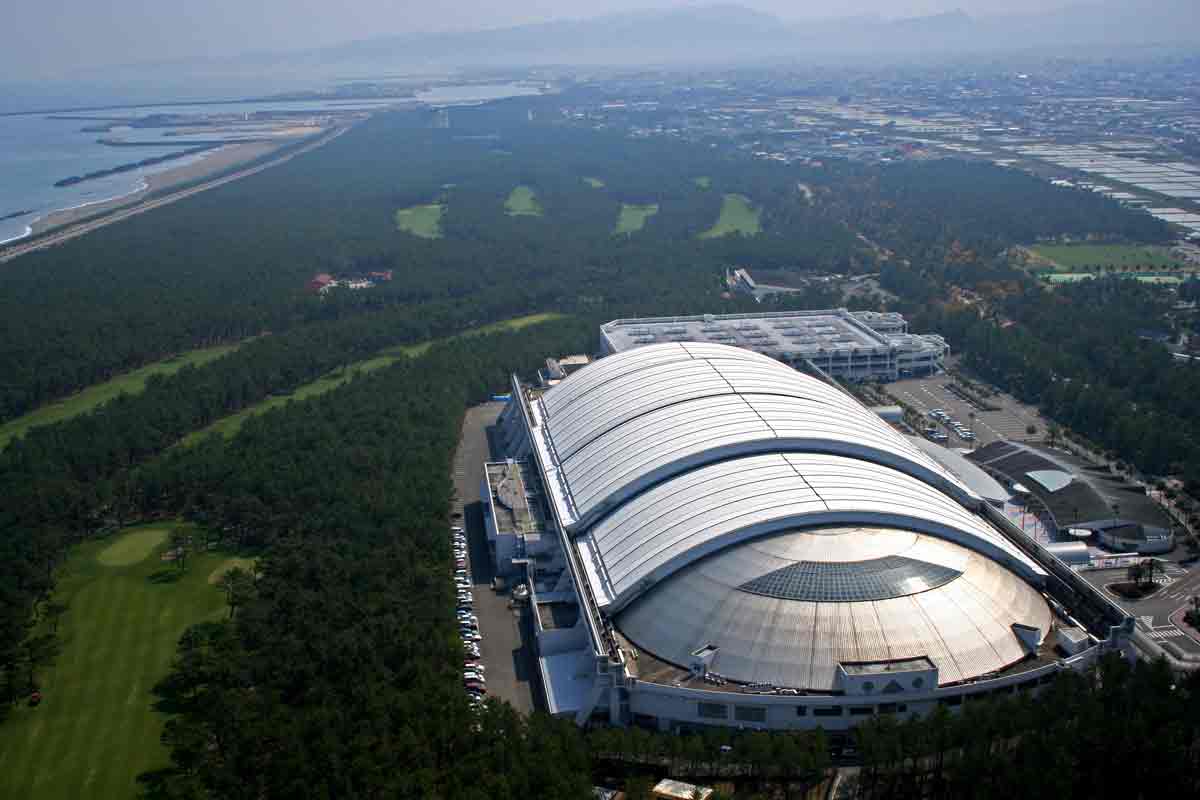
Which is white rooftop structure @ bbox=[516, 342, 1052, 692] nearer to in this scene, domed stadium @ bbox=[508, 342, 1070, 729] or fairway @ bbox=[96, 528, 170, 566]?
domed stadium @ bbox=[508, 342, 1070, 729]

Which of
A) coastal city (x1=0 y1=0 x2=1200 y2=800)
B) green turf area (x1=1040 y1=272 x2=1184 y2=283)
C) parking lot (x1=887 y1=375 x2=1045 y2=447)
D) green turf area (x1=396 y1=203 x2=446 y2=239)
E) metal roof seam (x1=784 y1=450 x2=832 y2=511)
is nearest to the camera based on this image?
coastal city (x1=0 y1=0 x2=1200 y2=800)

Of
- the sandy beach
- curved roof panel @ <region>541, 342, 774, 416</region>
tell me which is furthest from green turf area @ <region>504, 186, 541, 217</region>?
curved roof panel @ <region>541, 342, 774, 416</region>

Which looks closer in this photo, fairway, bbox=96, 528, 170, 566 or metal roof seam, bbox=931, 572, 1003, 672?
metal roof seam, bbox=931, 572, 1003, 672

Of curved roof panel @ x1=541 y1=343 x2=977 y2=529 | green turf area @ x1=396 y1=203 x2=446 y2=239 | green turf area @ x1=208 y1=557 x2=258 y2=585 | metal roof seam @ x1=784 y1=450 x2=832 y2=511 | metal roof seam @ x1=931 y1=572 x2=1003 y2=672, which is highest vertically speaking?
metal roof seam @ x1=784 y1=450 x2=832 y2=511

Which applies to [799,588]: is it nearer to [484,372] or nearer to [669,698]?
[669,698]

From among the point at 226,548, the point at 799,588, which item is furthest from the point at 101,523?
the point at 799,588

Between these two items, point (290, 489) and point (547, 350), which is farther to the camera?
point (547, 350)

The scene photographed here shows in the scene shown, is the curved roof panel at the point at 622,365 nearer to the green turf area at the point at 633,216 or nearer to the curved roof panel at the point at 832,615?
the curved roof panel at the point at 832,615
